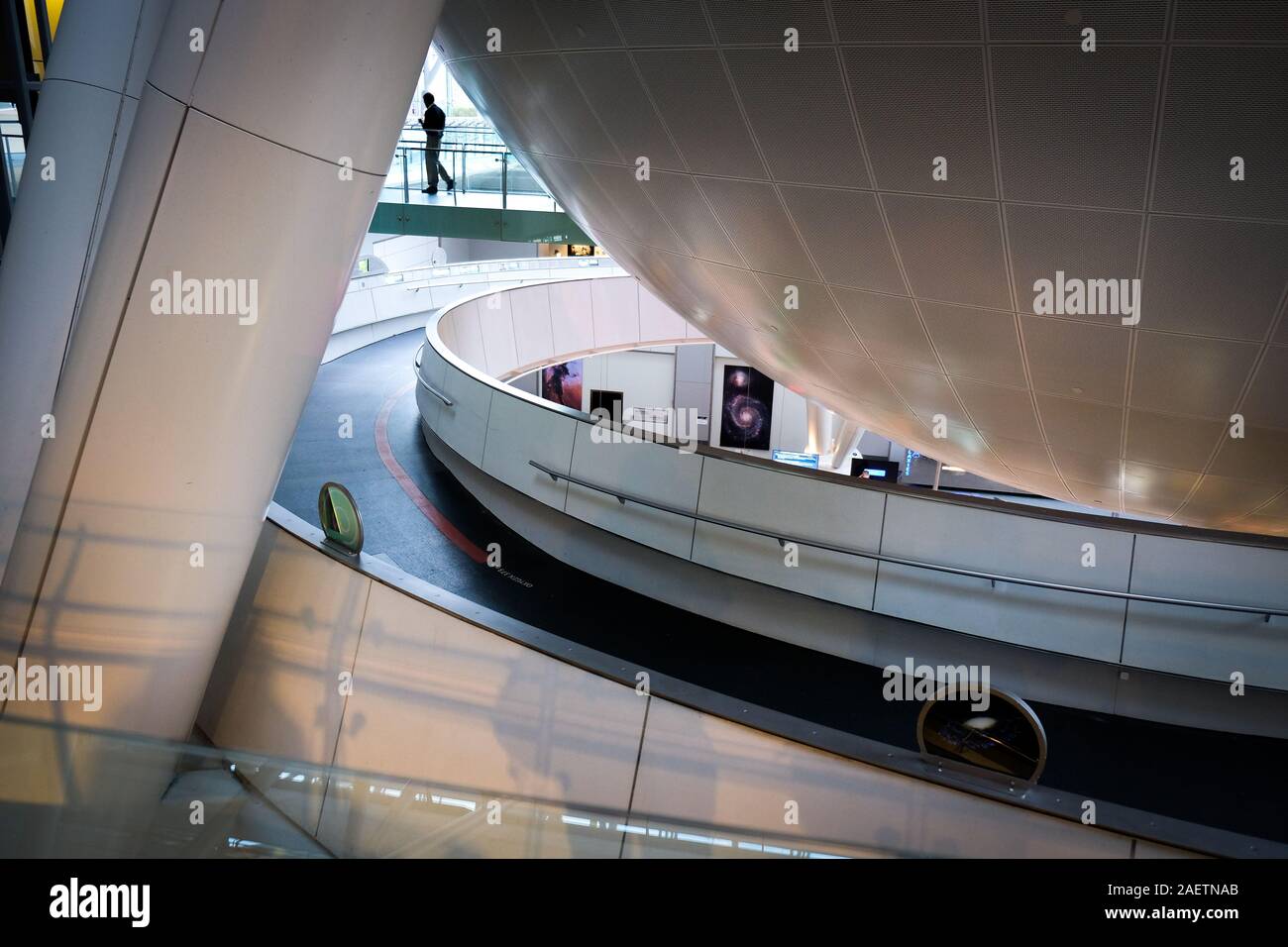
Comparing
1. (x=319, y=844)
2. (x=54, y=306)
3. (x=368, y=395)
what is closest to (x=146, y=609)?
(x=319, y=844)

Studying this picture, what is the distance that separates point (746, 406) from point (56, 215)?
28.2 meters

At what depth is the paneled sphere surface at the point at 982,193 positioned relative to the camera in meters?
4.05

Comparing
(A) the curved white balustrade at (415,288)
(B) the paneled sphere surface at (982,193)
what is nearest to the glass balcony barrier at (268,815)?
(B) the paneled sphere surface at (982,193)

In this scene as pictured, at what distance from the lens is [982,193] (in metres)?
4.80

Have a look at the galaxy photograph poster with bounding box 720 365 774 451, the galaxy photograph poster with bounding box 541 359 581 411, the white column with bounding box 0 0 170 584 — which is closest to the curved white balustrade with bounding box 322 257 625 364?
the galaxy photograph poster with bounding box 541 359 581 411

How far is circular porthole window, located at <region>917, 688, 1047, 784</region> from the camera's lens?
4551 millimetres

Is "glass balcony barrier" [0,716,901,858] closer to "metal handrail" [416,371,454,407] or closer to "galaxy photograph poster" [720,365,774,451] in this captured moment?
"metal handrail" [416,371,454,407]

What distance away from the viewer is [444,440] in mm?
13219

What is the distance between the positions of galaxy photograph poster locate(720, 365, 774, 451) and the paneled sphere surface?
1073 inches

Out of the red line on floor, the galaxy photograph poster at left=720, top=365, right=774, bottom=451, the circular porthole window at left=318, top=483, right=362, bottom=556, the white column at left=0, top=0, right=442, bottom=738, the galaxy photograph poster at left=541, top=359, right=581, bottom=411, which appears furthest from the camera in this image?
the galaxy photograph poster at left=541, top=359, right=581, bottom=411

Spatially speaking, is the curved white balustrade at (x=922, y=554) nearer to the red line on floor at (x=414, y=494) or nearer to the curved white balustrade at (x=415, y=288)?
the red line on floor at (x=414, y=494)

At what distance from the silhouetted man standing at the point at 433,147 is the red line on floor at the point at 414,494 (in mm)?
4566
